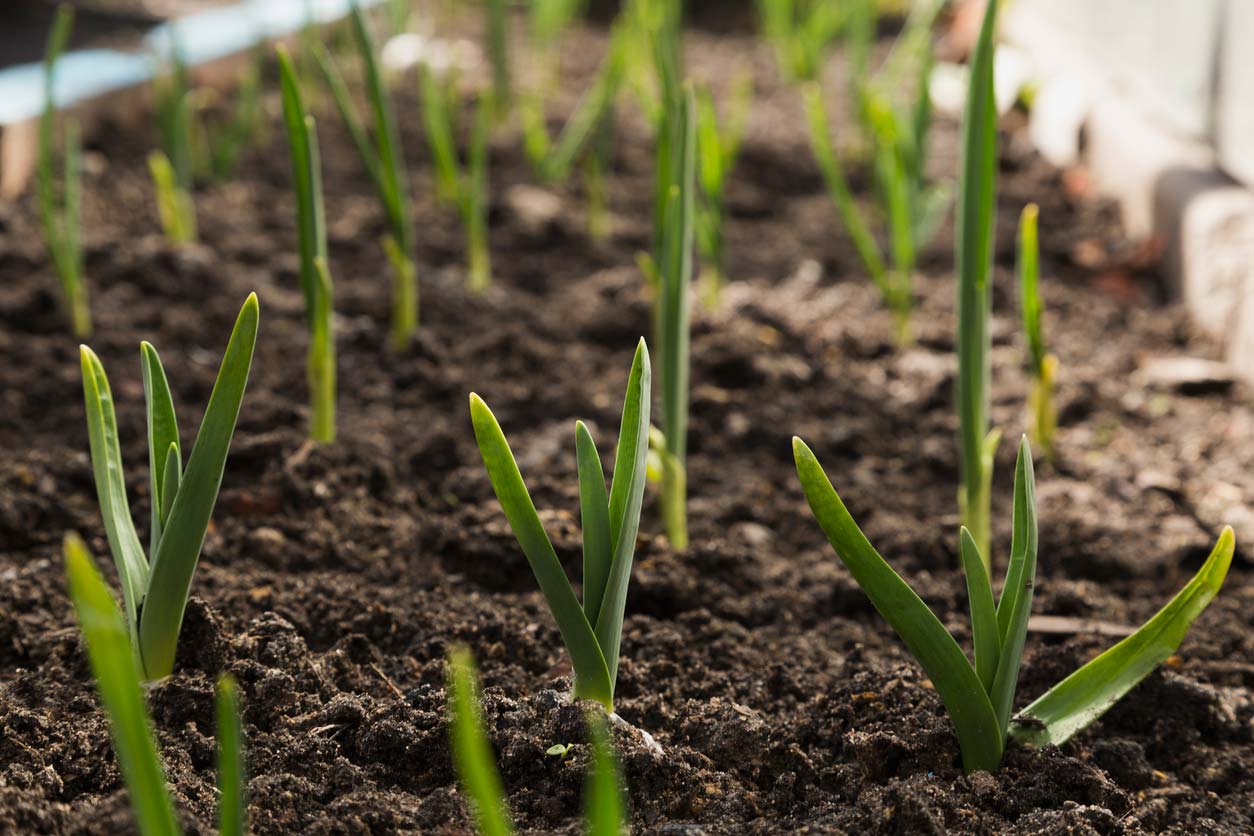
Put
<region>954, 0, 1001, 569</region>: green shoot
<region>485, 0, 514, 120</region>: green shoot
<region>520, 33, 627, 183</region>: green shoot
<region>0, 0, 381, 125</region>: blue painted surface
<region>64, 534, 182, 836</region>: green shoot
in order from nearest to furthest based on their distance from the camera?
<region>64, 534, 182, 836</region>: green shoot → <region>954, 0, 1001, 569</region>: green shoot → <region>520, 33, 627, 183</region>: green shoot → <region>0, 0, 381, 125</region>: blue painted surface → <region>485, 0, 514, 120</region>: green shoot

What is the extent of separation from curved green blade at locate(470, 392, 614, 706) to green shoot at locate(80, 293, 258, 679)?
0.18 metres

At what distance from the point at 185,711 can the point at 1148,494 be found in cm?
118

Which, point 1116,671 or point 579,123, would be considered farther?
point 579,123

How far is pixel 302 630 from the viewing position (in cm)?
113

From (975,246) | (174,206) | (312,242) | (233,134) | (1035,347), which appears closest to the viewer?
(975,246)

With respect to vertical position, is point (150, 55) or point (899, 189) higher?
point (150, 55)

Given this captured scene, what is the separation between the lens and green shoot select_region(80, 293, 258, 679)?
35.0 inches

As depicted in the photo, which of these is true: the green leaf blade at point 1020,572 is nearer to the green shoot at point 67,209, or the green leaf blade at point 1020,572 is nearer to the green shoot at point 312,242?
the green shoot at point 312,242

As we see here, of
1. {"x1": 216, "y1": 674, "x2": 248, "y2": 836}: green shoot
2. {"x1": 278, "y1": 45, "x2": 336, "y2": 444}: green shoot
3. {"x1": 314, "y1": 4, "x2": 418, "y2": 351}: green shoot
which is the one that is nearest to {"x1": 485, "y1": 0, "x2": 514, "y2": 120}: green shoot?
{"x1": 314, "y1": 4, "x2": 418, "y2": 351}: green shoot

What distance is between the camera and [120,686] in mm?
526

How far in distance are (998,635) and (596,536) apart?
1.00ft

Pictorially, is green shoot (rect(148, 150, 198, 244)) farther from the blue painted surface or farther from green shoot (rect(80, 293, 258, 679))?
green shoot (rect(80, 293, 258, 679))

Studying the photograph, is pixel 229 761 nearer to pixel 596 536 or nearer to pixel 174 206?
pixel 596 536

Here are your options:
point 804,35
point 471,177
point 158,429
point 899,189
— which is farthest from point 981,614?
point 804,35
